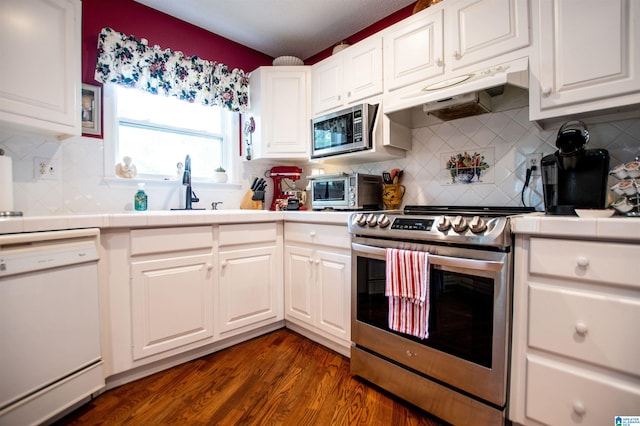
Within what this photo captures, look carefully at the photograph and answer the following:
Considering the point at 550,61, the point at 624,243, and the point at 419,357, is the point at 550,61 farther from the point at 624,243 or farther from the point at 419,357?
the point at 419,357

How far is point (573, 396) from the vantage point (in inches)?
42.8

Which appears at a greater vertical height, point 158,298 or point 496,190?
point 496,190

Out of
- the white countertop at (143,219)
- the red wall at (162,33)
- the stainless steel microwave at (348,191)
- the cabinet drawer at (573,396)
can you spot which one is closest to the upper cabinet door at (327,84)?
the red wall at (162,33)

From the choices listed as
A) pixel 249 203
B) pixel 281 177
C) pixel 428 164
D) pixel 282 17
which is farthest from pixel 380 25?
pixel 249 203

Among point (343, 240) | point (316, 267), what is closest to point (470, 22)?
point (343, 240)

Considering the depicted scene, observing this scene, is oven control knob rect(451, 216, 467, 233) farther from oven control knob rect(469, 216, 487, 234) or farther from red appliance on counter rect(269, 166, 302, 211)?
red appliance on counter rect(269, 166, 302, 211)

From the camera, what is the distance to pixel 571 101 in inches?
52.7

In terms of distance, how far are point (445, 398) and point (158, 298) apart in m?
1.58

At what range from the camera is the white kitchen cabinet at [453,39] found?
1.50m

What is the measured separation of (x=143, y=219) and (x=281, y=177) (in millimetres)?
1499

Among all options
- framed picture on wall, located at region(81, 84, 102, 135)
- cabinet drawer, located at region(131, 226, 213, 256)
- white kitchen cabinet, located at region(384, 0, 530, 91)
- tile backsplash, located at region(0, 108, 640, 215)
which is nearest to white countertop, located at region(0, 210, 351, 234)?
cabinet drawer, located at region(131, 226, 213, 256)

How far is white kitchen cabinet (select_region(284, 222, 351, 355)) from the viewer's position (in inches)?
74.2

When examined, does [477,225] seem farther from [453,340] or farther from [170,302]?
A: [170,302]

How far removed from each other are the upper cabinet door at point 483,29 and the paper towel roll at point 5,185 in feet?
8.04
